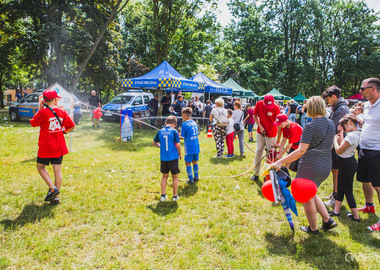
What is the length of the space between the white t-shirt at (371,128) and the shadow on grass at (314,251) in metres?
1.54

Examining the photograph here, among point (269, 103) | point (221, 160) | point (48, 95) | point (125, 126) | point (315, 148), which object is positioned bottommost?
point (221, 160)

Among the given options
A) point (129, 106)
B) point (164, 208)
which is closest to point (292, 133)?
point (164, 208)

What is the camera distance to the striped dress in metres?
3.16

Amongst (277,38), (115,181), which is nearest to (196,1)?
(115,181)

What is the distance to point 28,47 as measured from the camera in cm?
1781

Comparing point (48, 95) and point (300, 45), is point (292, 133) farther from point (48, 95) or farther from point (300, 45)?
point (300, 45)

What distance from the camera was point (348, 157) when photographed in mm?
3881

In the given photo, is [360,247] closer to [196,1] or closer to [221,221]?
[221,221]

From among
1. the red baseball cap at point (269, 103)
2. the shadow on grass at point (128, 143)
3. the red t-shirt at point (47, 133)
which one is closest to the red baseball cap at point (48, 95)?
the red t-shirt at point (47, 133)

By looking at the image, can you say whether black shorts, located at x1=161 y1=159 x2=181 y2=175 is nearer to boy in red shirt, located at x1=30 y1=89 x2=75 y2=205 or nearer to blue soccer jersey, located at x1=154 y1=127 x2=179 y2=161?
blue soccer jersey, located at x1=154 y1=127 x2=179 y2=161

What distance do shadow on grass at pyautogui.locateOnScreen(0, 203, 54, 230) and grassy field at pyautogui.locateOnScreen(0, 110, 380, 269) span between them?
0.5 inches

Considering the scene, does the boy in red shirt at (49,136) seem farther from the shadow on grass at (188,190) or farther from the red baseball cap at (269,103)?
the red baseball cap at (269,103)

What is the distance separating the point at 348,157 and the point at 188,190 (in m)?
2.92

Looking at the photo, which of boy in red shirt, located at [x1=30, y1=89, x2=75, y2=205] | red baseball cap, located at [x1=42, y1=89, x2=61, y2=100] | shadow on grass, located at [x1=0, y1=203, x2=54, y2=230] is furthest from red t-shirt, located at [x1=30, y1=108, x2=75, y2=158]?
shadow on grass, located at [x1=0, y1=203, x2=54, y2=230]
